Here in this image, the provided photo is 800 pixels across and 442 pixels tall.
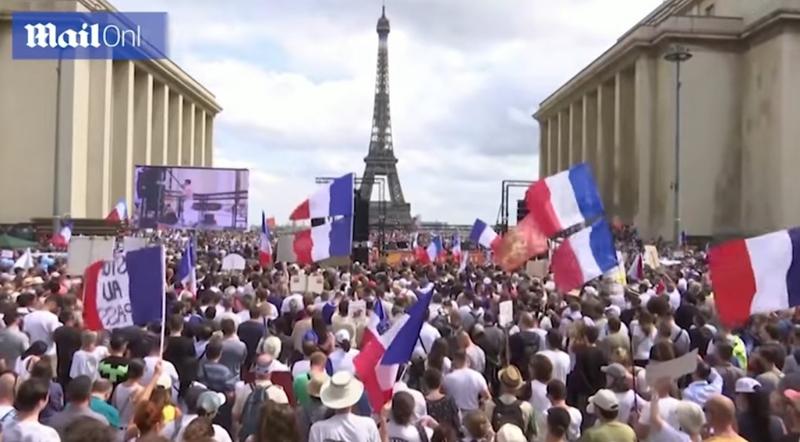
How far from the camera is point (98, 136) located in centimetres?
4916

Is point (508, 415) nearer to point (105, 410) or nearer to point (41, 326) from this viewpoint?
point (105, 410)

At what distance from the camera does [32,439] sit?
5.77 m

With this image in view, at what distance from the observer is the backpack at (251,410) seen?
7.38 meters

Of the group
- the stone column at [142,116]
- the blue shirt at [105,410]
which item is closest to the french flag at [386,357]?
the blue shirt at [105,410]

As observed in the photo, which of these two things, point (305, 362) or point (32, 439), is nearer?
point (32, 439)

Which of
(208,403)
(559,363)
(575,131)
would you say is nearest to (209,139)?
(575,131)

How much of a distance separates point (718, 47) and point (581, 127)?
63.9 ft

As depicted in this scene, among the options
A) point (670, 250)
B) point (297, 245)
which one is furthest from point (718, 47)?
point (297, 245)

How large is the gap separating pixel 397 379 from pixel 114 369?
7.99ft

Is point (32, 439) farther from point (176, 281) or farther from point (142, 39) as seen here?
point (142, 39)

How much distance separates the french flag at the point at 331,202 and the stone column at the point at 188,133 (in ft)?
190

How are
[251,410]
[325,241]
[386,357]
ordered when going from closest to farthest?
[386,357] → [251,410] → [325,241]

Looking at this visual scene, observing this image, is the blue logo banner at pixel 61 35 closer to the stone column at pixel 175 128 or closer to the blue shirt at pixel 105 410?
the stone column at pixel 175 128

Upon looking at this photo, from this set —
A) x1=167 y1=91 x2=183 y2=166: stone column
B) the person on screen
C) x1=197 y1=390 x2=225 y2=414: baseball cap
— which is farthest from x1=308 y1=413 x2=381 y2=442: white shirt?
x1=167 y1=91 x2=183 y2=166: stone column
